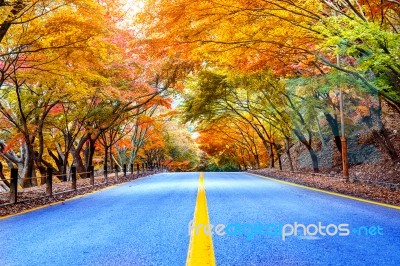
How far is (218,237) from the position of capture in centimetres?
457

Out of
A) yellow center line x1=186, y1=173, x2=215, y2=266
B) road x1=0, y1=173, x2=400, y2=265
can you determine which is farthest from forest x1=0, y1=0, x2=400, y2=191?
yellow center line x1=186, y1=173, x2=215, y2=266

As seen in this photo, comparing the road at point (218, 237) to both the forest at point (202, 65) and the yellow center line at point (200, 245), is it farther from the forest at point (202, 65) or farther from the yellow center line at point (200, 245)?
the forest at point (202, 65)

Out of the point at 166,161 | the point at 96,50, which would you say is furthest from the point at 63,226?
the point at 166,161

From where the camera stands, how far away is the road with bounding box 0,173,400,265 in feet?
12.0

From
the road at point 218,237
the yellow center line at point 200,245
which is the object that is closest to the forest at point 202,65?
the road at point 218,237

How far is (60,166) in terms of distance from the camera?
28.2 metres

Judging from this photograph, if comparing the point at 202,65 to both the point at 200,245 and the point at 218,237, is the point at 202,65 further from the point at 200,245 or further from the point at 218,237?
the point at 200,245

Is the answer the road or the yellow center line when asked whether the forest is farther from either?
the yellow center line

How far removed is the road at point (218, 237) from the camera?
364cm

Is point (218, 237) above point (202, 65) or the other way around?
the other way around

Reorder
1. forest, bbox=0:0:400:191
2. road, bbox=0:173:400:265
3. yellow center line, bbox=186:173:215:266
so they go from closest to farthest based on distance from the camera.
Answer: yellow center line, bbox=186:173:215:266 < road, bbox=0:173:400:265 < forest, bbox=0:0:400:191

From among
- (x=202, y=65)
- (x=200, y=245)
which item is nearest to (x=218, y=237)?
(x=200, y=245)

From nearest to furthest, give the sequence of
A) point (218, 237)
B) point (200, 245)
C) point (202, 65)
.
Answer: point (200, 245) < point (218, 237) < point (202, 65)

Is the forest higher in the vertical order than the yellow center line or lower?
higher
